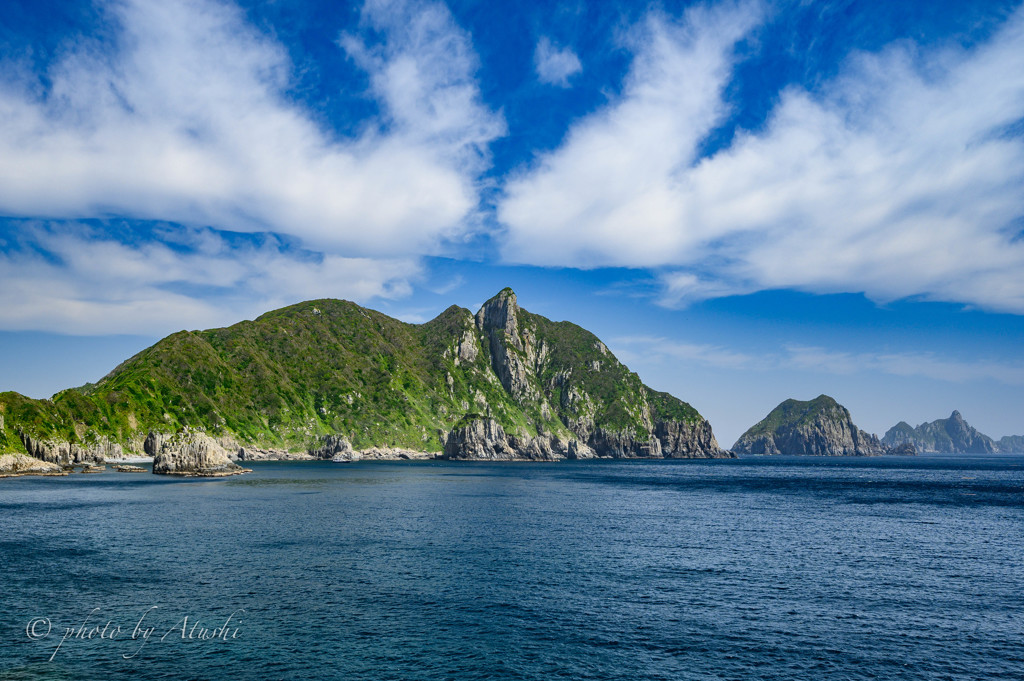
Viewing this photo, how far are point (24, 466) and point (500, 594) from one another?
20923 cm

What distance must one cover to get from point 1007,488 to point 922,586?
175 meters

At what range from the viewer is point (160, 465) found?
646 ft

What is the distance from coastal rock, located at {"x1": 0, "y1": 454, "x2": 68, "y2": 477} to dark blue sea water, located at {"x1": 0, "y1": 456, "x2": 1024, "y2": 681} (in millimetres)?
98235

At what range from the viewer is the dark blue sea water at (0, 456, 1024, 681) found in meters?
37.5

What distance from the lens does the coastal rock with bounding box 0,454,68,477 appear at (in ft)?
582

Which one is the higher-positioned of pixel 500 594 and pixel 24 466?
pixel 24 466

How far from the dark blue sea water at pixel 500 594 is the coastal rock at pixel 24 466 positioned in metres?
98.2

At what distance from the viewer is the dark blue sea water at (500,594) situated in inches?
1475

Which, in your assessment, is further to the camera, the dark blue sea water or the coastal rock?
the coastal rock

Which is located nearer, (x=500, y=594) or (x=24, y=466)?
(x=500, y=594)

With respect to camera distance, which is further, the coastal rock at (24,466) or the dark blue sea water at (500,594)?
the coastal rock at (24,466)

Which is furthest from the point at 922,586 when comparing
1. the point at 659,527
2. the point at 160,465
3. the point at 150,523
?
the point at 160,465

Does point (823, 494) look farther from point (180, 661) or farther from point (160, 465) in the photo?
point (160, 465)

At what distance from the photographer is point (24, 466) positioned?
185000mm
